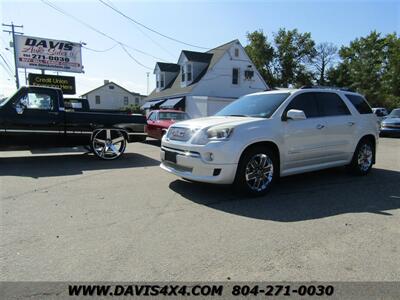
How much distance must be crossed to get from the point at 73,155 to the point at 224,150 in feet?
21.7

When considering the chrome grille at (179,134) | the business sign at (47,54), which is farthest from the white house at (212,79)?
the chrome grille at (179,134)

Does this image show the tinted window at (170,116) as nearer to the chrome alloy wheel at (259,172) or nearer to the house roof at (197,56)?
the chrome alloy wheel at (259,172)

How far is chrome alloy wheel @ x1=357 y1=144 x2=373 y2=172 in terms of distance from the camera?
718 cm

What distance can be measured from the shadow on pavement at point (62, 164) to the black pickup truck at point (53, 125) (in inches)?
19.0

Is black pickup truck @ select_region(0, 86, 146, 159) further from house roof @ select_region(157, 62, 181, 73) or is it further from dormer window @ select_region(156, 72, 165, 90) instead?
house roof @ select_region(157, 62, 181, 73)

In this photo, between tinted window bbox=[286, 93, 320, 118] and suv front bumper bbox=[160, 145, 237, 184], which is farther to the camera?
tinted window bbox=[286, 93, 320, 118]

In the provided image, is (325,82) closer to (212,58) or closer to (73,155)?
(212,58)

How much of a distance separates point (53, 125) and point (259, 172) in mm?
5842

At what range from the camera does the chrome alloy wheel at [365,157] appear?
7.18 m

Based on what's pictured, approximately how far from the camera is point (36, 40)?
83.8 feet

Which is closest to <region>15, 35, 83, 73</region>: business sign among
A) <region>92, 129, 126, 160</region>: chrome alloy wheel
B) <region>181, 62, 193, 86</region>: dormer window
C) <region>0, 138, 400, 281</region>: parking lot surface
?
<region>181, 62, 193, 86</region>: dormer window

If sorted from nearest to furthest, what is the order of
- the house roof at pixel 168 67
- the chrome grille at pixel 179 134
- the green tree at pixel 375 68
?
the chrome grille at pixel 179 134 < the house roof at pixel 168 67 < the green tree at pixel 375 68

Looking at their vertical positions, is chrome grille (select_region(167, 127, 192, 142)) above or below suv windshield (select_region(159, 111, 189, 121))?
below

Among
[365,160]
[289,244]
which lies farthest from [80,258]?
[365,160]
